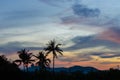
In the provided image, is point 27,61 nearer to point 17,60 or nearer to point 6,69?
point 17,60

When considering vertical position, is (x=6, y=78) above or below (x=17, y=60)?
below

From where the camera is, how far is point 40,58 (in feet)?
479

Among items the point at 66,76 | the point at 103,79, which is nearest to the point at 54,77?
the point at 66,76

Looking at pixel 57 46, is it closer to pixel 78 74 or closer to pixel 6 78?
pixel 78 74

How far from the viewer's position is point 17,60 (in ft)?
460

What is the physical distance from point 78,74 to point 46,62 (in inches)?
741

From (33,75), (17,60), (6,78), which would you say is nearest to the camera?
(6,78)

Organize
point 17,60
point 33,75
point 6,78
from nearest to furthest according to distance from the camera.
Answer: point 6,78 < point 33,75 < point 17,60

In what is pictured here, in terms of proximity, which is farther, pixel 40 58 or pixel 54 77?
pixel 40 58

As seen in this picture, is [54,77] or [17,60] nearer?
[54,77]

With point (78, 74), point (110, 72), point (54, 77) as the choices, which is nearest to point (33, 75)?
point (54, 77)

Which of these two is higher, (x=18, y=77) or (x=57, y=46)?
(x=57, y=46)

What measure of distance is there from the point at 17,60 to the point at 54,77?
20.0m

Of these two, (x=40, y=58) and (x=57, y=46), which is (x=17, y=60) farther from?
(x=57, y=46)
